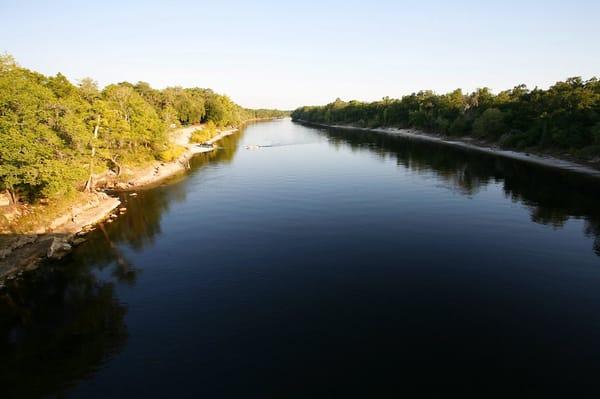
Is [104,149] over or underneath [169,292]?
over

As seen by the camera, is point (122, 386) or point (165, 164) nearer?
point (122, 386)

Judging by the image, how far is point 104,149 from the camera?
59.0 m

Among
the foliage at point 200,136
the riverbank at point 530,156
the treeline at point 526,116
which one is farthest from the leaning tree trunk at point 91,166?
the treeline at point 526,116

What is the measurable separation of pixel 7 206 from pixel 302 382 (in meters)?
41.6

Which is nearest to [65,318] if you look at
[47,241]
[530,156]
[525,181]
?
[47,241]

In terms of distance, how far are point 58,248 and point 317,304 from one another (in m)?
30.2

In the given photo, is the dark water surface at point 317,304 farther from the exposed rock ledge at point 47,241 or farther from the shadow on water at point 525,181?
the exposed rock ledge at point 47,241

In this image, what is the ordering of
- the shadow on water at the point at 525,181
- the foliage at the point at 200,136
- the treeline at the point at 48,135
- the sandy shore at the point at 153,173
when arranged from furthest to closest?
the foliage at the point at 200,136
the sandy shore at the point at 153,173
the shadow on water at the point at 525,181
the treeline at the point at 48,135

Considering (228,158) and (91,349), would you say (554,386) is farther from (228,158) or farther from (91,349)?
(228,158)

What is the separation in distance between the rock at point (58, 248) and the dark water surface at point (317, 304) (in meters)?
1.69

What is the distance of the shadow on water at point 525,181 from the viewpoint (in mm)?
49094

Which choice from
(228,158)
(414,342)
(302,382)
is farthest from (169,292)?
(228,158)

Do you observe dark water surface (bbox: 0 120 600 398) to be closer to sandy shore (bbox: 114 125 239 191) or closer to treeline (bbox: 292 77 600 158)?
sandy shore (bbox: 114 125 239 191)

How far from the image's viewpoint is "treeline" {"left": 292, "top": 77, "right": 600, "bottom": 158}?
81.3 m
